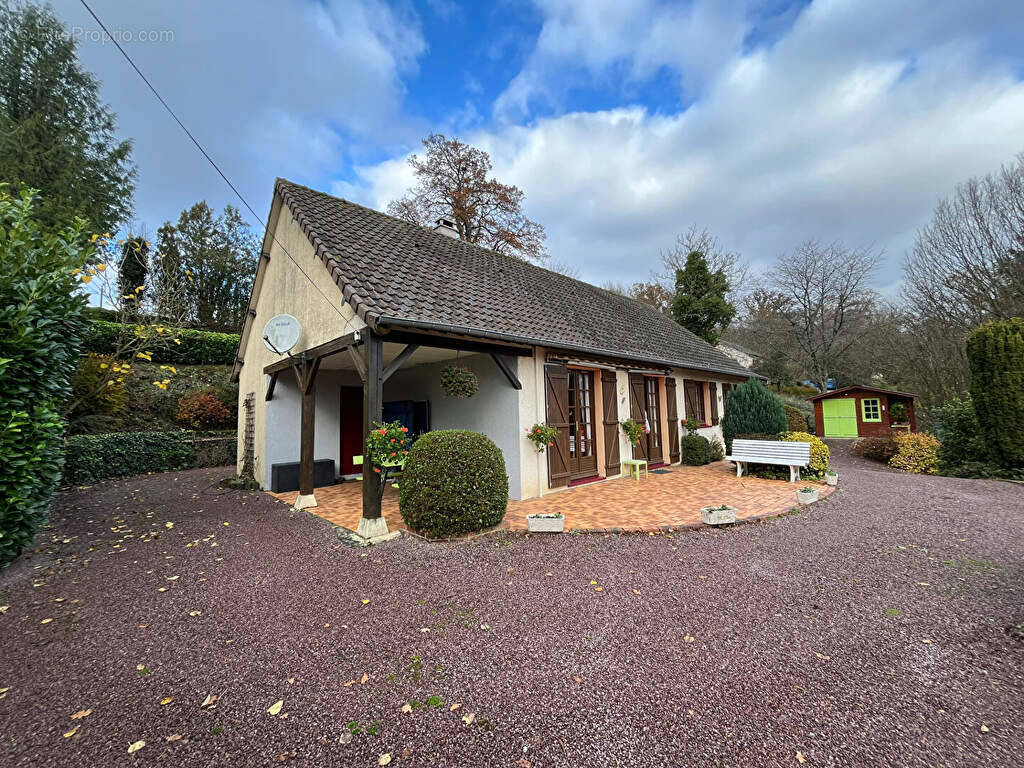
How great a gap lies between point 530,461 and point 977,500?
7.40 meters

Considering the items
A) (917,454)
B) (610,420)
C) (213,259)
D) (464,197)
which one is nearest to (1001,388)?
(917,454)

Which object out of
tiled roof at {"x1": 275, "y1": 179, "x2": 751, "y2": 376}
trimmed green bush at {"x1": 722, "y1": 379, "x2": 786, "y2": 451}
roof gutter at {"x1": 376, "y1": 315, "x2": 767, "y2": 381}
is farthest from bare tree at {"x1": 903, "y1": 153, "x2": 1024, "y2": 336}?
roof gutter at {"x1": 376, "y1": 315, "x2": 767, "y2": 381}

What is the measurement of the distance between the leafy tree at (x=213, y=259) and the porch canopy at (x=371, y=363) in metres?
19.5

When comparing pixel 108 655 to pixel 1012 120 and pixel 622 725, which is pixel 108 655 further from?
pixel 1012 120

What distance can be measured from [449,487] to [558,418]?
290 cm

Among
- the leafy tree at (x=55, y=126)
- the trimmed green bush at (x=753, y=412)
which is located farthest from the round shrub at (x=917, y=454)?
the leafy tree at (x=55, y=126)

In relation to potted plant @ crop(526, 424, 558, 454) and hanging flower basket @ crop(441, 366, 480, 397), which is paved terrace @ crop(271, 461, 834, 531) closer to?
potted plant @ crop(526, 424, 558, 454)

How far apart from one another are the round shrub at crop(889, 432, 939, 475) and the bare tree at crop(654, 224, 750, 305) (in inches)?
436

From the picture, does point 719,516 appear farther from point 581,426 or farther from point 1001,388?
point 1001,388

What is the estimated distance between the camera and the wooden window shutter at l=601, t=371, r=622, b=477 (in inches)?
321

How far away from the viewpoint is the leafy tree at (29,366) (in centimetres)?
384

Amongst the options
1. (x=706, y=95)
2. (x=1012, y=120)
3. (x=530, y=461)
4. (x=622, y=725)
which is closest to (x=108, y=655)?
(x=622, y=725)

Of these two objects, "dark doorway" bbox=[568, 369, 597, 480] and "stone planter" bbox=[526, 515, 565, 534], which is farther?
"dark doorway" bbox=[568, 369, 597, 480]

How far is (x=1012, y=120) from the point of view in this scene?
10375mm
